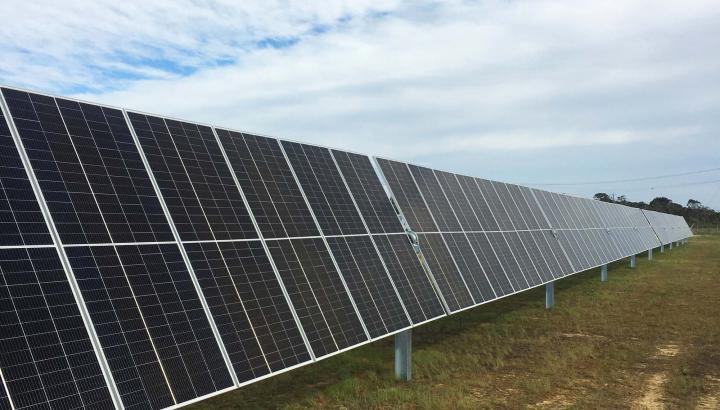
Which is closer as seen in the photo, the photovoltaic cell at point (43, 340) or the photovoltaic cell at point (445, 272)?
the photovoltaic cell at point (43, 340)

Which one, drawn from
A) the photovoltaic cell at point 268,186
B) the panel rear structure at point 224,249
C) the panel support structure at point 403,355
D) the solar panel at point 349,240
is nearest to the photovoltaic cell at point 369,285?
the solar panel at point 349,240

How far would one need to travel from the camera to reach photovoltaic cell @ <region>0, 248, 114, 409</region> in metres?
6.96

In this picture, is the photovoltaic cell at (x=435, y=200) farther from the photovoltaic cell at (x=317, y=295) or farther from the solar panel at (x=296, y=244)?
the photovoltaic cell at (x=317, y=295)

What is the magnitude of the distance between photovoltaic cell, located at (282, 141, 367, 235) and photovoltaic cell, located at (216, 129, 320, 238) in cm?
41

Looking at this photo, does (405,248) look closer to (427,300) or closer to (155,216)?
(427,300)

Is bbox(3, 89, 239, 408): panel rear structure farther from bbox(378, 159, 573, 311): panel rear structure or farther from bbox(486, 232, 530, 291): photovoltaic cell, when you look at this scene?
bbox(486, 232, 530, 291): photovoltaic cell

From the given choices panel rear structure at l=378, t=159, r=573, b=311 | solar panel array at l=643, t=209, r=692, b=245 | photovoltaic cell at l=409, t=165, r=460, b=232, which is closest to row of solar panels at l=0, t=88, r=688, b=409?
panel rear structure at l=378, t=159, r=573, b=311

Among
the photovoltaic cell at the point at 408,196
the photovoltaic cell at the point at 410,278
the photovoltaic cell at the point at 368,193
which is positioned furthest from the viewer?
the photovoltaic cell at the point at 408,196

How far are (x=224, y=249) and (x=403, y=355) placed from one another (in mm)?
6330

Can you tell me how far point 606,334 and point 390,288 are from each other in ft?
36.8

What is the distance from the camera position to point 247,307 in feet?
34.8

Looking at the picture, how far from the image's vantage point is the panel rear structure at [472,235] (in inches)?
719

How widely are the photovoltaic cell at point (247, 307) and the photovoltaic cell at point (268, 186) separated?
4.00ft

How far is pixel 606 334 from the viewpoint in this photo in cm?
2127
